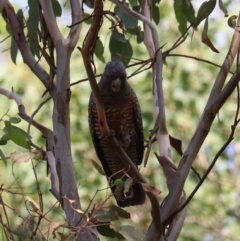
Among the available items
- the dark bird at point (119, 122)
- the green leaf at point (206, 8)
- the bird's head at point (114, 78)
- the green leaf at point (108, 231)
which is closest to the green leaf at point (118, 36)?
the green leaf at point (206, 8)

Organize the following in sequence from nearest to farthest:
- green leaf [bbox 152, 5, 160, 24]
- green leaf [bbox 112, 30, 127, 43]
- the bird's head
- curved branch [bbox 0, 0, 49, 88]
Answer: curved branch [bbox 0, 0, 49, 88] < green leaf [bbox 112, 30, 127, 43] < green leaf [bbox 152, 5, 160, 24] < the bird's head

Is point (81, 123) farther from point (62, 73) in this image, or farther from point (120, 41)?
point (62, 73)

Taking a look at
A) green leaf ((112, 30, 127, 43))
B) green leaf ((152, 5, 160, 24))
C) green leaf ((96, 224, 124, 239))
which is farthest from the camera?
green leaf ((152, 5, 160, 24))

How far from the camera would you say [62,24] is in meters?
5.37

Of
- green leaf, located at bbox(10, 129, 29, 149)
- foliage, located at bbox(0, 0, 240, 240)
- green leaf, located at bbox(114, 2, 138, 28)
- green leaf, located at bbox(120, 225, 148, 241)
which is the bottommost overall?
green leaf, located at bbox(120, 225, 148, 241)

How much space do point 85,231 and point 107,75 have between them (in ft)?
4.51

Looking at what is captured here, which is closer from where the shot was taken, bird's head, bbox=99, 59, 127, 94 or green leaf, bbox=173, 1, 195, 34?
green leaf, bbox=173, 1, 195, 34

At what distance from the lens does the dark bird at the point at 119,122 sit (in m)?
Answer: 3.44

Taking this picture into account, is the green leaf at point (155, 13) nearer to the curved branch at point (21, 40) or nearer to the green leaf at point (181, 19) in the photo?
the green leaf at point (181, 19)

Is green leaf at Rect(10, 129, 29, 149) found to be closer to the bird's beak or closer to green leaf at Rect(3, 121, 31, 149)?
green leaf at Rect(3, 121, 31, 149)

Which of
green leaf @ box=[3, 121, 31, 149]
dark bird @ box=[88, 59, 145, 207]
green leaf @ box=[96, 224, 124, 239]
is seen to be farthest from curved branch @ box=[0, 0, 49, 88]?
dark bird @ box=[88, 59, 145, 207]

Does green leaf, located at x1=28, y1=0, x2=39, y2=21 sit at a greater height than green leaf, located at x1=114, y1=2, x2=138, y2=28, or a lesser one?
greater

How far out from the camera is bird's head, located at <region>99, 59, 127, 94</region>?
130 inches

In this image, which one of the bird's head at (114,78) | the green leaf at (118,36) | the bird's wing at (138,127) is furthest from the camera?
the bird's wing at (138,127)
